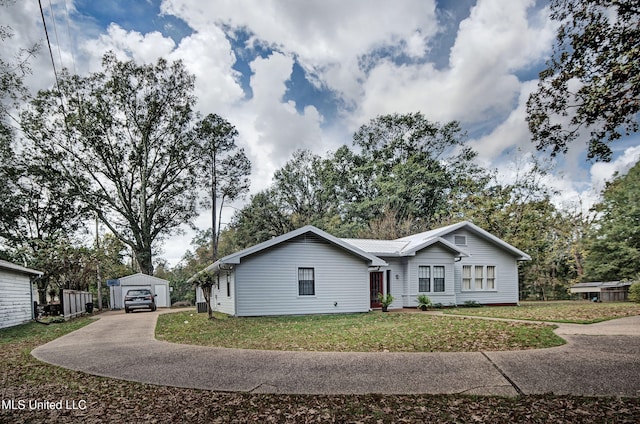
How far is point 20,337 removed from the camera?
1252 centimetres

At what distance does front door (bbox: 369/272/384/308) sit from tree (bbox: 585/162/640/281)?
1697cm

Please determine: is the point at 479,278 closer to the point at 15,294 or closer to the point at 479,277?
the point at 479,277

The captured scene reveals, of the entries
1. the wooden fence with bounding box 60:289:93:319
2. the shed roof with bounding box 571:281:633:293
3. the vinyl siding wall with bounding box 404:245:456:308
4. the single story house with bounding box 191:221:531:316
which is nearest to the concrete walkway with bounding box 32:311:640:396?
the single story house with bounding box 191:221:531:316

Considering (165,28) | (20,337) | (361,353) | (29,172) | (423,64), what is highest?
(423,64)

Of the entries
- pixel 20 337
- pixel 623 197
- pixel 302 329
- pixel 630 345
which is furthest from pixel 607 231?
pixel 20 337

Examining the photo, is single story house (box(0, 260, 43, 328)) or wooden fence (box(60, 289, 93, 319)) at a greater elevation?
single story house (box(0, 260, 43, 328))

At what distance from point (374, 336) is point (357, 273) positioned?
842 centimetres

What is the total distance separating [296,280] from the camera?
17.1m

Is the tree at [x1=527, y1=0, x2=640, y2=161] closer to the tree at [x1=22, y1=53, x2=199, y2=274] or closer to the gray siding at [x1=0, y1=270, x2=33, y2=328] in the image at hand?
the gray siding at [x1=0, y1=270, x2=33, y2=328]

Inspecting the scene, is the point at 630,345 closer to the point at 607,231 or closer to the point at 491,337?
Answer: the point at 491,337

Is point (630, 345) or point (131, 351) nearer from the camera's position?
point (630, 345)

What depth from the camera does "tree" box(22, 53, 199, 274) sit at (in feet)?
90.3

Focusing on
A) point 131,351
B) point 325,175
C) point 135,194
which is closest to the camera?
point 131,351

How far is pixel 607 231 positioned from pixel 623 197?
8.94 feet
